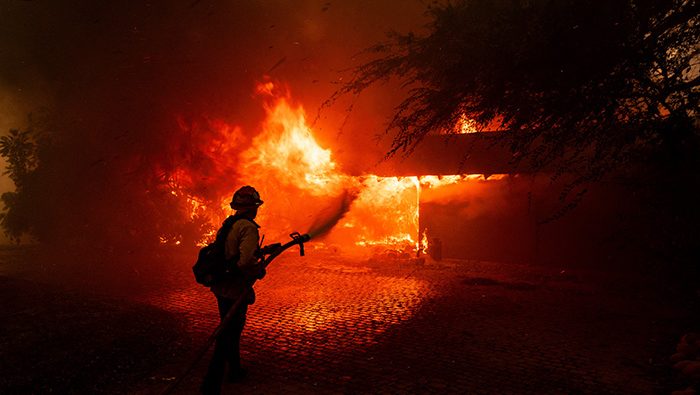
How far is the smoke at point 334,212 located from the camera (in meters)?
19.7

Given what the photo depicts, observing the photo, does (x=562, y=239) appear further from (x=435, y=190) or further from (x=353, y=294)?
(x=353, y=294)

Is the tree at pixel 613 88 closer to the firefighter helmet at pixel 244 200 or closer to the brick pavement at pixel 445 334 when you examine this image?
the brick pavement at pixel 445 334

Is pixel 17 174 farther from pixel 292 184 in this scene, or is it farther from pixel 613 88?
pixel 613 88

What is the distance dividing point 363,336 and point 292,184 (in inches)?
496

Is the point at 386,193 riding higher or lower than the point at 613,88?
higher

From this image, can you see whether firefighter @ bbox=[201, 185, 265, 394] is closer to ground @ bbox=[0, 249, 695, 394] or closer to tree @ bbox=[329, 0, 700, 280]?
ground @ bbox=[0, 249, 695, 394]

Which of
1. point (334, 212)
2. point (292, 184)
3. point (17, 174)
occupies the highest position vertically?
point (292, 184)

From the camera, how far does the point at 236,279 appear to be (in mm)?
4867

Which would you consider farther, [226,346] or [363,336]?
[363,336]

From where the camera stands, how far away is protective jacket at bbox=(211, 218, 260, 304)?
4.72 meters

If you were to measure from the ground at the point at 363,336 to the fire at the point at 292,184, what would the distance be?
6237 mm

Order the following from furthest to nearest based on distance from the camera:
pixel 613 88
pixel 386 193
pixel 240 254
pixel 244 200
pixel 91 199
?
pixel 386 193 < pixel 91 199 < pixel 613 88 < pixel 244 200 < pixel 240 254

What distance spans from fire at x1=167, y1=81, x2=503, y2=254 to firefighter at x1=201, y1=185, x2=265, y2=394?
1201cm

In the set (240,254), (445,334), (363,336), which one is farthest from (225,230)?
(445,334)
